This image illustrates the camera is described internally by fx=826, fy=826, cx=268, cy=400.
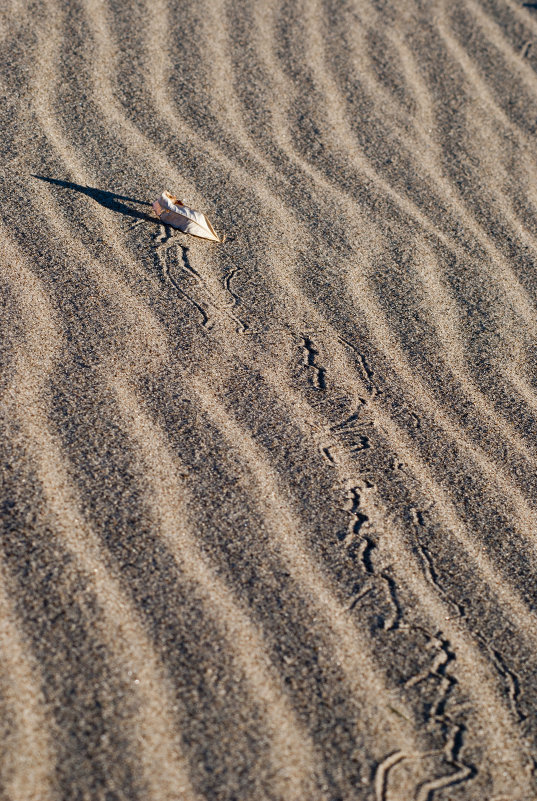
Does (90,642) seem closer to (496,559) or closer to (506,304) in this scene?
(496,559)

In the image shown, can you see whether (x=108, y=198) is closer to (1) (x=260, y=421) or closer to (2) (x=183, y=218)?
(2) (x=183, y=218)

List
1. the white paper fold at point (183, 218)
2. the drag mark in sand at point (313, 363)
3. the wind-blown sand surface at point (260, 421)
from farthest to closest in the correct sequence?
the white paper fold at point (183, 218), the drag mark in sand at point (313, 363), the wind-blown sand surface at point (260, 421)

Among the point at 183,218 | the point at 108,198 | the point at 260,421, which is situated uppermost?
the point at 108,198

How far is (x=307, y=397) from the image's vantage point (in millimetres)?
1898

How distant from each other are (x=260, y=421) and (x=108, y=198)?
0.96m

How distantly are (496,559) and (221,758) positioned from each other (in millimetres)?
679

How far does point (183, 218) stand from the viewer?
2307 mm

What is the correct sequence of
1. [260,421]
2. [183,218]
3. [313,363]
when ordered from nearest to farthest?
[260,421]
[313,363]
[183,218]

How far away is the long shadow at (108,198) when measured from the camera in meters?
2.35

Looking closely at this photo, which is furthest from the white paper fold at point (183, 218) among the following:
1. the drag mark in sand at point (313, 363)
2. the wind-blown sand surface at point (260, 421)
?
the drag mark in sand at point (313, 363)

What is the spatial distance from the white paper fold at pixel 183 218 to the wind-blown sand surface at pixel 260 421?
0.11 feet

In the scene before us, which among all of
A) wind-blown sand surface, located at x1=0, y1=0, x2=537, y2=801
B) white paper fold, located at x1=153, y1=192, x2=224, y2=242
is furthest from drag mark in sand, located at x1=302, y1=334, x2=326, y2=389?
white paper fold, located at x1=153, y1=192, x2=224, y2=242

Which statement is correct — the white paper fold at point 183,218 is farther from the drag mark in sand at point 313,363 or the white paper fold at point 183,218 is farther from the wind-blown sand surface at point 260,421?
the drag mark in sand at point 313,363

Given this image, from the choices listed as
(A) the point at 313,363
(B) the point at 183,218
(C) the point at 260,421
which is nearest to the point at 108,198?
(B) the point at 183,218
